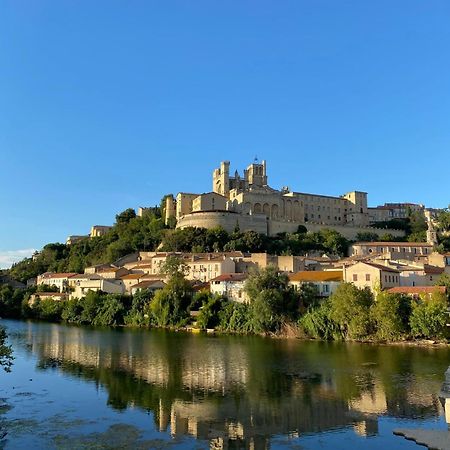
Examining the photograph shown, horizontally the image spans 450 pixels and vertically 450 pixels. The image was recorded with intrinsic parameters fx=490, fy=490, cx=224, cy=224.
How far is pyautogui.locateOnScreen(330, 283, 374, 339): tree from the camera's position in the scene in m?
32.8

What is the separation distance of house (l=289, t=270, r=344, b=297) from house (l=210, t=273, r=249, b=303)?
471 cm

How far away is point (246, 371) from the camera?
23.6 metres

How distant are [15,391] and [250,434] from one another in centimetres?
1091

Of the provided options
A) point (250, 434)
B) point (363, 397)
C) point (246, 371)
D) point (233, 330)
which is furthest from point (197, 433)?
point (233, 330)

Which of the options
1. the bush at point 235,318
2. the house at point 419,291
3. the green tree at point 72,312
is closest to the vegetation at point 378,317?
the house at point 419,291

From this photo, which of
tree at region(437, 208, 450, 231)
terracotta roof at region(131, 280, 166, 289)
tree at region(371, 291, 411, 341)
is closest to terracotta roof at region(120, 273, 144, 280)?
terracotta roof at region(131, 280, 166, 289)

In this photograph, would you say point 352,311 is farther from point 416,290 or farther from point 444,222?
point 444,222

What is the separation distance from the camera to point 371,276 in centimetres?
3691

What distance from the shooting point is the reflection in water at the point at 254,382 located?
15680 mm

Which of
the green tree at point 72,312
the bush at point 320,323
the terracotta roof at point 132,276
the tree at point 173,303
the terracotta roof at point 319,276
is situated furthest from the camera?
the terracotta roof at point 132,276

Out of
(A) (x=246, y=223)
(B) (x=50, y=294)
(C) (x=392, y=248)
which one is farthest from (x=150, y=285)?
(C) (x=392, y=248)

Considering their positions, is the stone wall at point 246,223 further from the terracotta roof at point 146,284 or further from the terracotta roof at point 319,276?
the terracotta roof at point 319,276

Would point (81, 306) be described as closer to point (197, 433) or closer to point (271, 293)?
point (271, 293)

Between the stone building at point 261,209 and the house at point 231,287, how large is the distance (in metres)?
24.1
